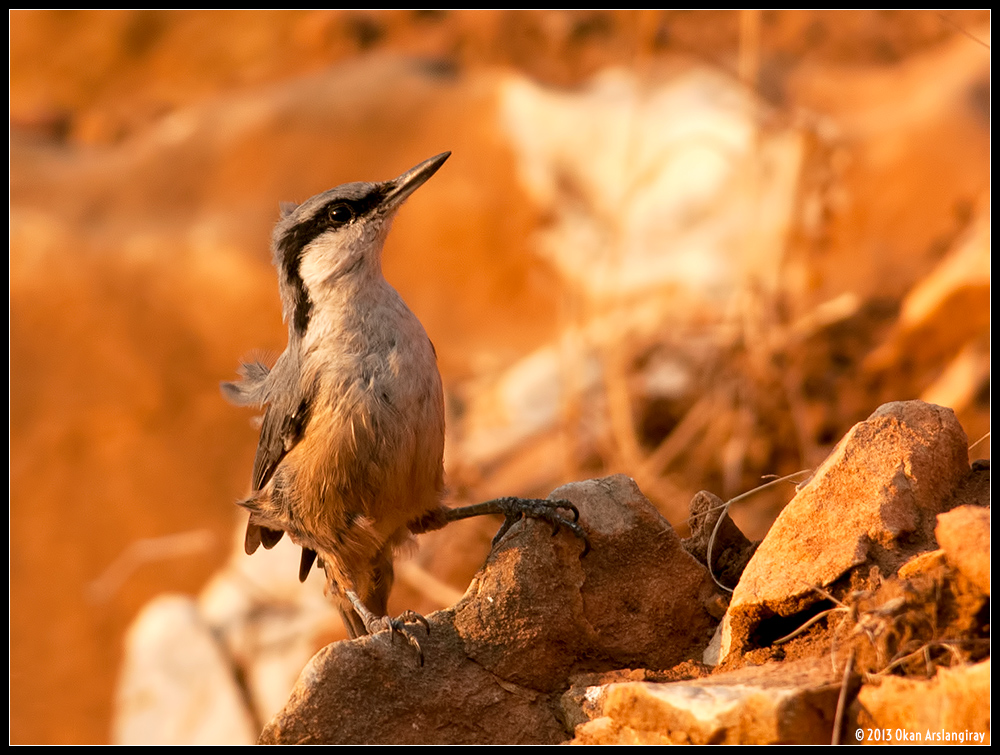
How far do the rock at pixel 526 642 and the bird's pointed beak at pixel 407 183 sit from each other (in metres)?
1.31

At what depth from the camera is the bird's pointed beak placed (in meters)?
3.81

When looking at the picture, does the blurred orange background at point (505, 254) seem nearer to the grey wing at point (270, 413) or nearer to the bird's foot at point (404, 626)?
the grey wing at point (270, 413)

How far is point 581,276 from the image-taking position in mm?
9516

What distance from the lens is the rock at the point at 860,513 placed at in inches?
110

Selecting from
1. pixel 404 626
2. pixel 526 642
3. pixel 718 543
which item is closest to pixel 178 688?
pixel 404 626

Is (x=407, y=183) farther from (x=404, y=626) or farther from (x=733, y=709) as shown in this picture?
(x=733, y=709)

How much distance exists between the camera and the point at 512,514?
3.57 meters

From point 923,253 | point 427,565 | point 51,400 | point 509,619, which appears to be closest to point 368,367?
point 509,619

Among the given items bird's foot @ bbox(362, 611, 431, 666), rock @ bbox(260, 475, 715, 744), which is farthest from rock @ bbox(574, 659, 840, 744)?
bird's foot @ bbox(362, 611, 431, 666)

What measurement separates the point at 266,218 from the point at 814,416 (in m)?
6.16

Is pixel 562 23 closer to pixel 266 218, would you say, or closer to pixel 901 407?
pixel 266 218

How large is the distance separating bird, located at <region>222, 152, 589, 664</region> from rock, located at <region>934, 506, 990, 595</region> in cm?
118

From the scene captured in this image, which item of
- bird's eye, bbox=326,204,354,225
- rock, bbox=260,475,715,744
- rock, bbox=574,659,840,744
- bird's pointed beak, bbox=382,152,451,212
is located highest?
bird's eye, bbox=326,204,354,225

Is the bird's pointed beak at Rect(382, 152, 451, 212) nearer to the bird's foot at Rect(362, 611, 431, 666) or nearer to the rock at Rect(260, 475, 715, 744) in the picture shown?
the rock at Rect(260, 475, 715, 744)
